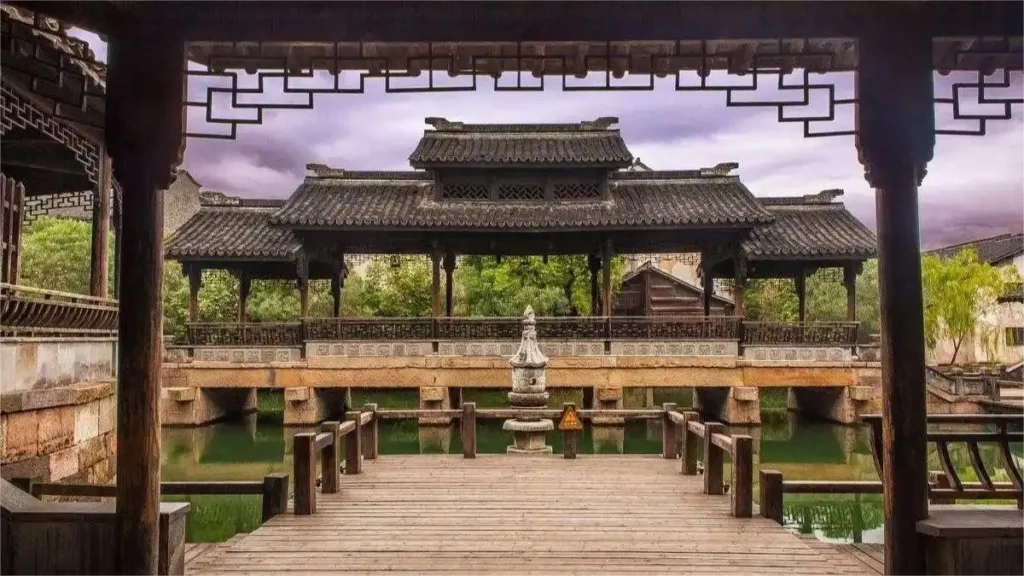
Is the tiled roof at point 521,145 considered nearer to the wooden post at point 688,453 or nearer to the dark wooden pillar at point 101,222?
the dark wooden pillar at point 101,222

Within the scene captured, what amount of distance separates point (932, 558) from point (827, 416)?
54.8ft

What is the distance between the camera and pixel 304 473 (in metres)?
6.80

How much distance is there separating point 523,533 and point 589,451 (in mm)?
9564

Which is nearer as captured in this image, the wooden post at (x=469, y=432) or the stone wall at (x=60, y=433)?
the stone wall at (x=60, y=433)

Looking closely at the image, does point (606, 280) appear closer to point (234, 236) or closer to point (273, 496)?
point (234, 236)

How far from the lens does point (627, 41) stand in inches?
186

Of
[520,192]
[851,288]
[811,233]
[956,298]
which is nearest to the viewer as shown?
[851,288]

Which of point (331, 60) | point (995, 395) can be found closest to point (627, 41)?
point (331, 60)

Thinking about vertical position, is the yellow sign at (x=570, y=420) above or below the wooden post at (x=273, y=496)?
above

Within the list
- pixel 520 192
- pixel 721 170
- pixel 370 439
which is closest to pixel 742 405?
pixel 721 170

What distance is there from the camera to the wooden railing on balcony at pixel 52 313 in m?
8.70

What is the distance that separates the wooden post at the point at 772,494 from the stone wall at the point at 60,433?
7.59 meters

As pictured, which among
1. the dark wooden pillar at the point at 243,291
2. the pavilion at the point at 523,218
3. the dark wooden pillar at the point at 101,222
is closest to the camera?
the dark wooden pillar at the point at 101,222

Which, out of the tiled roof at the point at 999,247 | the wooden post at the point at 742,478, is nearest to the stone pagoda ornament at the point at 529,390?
the wooden post at the point at 742,478
